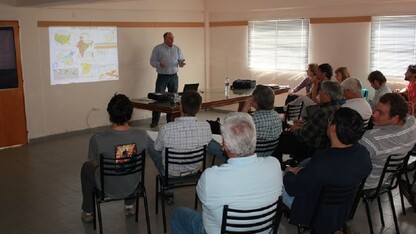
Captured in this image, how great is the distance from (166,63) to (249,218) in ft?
19.6

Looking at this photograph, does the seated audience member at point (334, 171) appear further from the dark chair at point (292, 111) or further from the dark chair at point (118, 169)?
the dark chair at point (292, 111)

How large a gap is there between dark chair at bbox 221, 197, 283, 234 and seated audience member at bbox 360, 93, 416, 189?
1234 millimetres

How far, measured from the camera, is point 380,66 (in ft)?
23.7

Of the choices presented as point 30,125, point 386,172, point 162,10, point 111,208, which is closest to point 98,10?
point 162,10

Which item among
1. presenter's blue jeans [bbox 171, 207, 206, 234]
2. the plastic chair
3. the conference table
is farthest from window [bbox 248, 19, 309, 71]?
presenter's blue jeans [bbox 171, 207, 206, 234]

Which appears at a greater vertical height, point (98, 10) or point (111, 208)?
point (98, 10)

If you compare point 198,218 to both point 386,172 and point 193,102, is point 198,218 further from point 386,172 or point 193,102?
point 386,172

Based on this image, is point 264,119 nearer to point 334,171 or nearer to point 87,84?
point 334,171

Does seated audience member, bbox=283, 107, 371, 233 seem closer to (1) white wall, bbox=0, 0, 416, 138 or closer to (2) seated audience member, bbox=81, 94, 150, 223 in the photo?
(2) seated audience member, bbox=81, 94, 150, 223

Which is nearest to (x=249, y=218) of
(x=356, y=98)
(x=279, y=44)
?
(x=356, y=98)

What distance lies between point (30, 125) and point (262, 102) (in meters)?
4.52

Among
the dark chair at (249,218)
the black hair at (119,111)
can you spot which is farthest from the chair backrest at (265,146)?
the dark chair at (249,218)

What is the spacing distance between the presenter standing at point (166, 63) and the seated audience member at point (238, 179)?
5654 mm

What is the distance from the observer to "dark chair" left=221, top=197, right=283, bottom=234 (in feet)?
7.41
